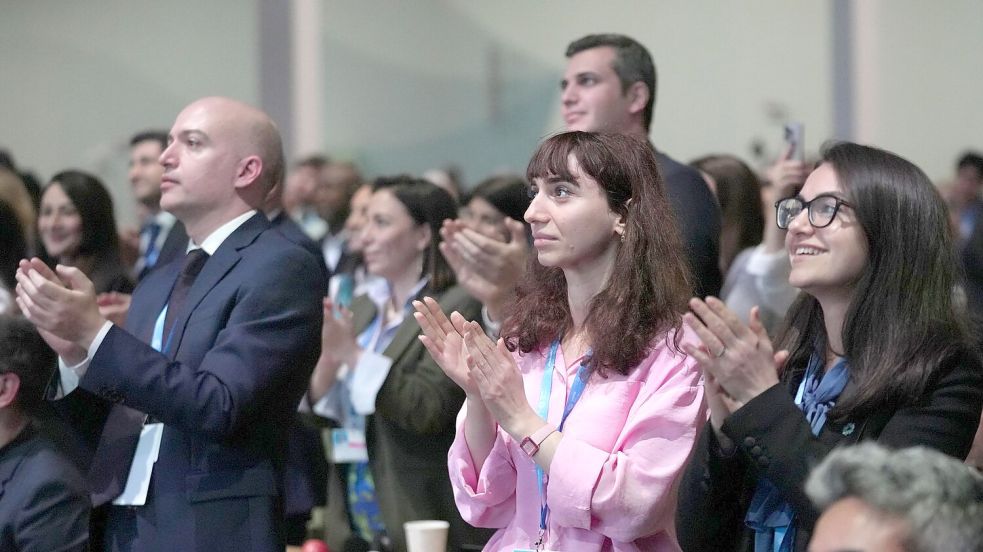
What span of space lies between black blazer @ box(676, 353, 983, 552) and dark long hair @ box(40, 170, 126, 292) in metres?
2.69

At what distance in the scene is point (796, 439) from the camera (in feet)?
7.40

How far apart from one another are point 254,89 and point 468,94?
1547mm

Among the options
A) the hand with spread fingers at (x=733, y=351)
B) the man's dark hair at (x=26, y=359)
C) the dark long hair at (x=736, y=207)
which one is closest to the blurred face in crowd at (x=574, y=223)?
the hand with spread fingers at (x=733, y=351)

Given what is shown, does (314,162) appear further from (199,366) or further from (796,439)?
(796,439)

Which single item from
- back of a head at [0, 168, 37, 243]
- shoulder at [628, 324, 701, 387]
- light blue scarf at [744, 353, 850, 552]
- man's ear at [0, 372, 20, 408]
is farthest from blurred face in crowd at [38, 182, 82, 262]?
light blue scarf at [744, 353, 850, 552]

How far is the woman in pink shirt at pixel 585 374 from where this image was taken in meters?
2.42

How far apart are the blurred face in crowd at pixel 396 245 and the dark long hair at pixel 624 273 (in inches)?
67.2

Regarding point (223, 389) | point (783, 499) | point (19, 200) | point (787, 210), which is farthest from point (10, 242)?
point (783, 499)

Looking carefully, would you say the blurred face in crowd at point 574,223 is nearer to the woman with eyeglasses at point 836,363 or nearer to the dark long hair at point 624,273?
the dark long hair at point 624,273

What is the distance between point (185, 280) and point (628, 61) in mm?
1630

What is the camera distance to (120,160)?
371 inches

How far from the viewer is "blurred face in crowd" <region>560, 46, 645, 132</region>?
406 cm

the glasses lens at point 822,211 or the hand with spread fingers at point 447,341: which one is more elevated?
the glasses lens at point 822,211

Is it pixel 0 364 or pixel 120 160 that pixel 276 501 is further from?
pixel 120 160
